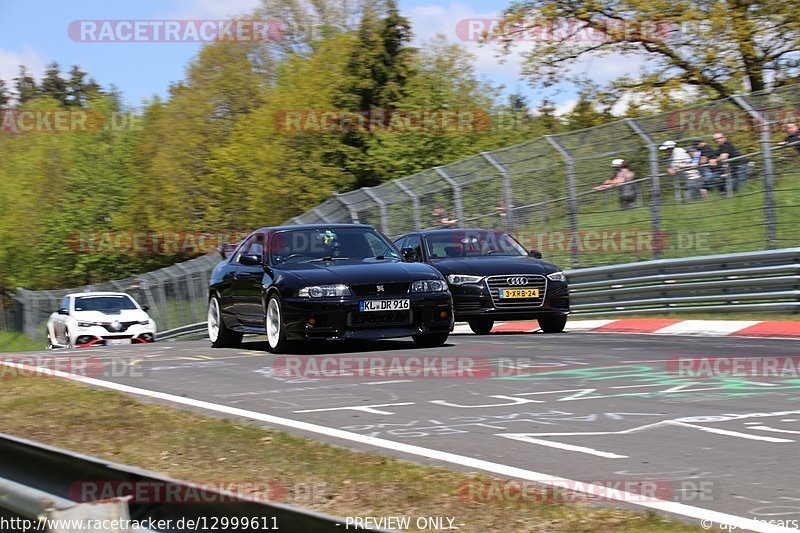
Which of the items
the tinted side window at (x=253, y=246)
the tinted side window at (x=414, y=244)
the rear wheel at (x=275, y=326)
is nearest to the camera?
the rear wheel at (x=275, y=326)

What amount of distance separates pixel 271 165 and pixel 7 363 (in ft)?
138

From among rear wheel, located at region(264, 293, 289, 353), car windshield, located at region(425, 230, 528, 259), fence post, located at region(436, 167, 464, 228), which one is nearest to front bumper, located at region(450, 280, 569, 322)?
car windshield, located at region(425, 230, 528, 259)

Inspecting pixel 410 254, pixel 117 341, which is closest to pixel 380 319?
pixel 410 254

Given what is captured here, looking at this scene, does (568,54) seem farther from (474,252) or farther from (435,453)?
(435,453)

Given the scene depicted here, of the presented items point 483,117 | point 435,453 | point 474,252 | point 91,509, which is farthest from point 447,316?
point 483,117

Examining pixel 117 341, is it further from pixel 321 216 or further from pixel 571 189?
pixel 571 189

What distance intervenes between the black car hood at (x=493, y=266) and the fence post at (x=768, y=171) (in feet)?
9.59

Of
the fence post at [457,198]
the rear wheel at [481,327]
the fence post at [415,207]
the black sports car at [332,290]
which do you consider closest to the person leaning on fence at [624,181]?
the rear wheel at [481,327]

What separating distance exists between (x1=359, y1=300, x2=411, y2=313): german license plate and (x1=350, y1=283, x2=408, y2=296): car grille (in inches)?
3.4

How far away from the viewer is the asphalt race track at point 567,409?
18.1 ft

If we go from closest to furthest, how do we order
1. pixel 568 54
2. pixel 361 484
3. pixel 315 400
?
pixel 361 484, pixel 315 400, pixel 568 54

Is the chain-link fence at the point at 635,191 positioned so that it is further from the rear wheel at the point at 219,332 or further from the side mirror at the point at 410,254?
the rear wheel at the point at 219,332

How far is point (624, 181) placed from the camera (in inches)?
703

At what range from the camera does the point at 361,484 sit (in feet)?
17.4
